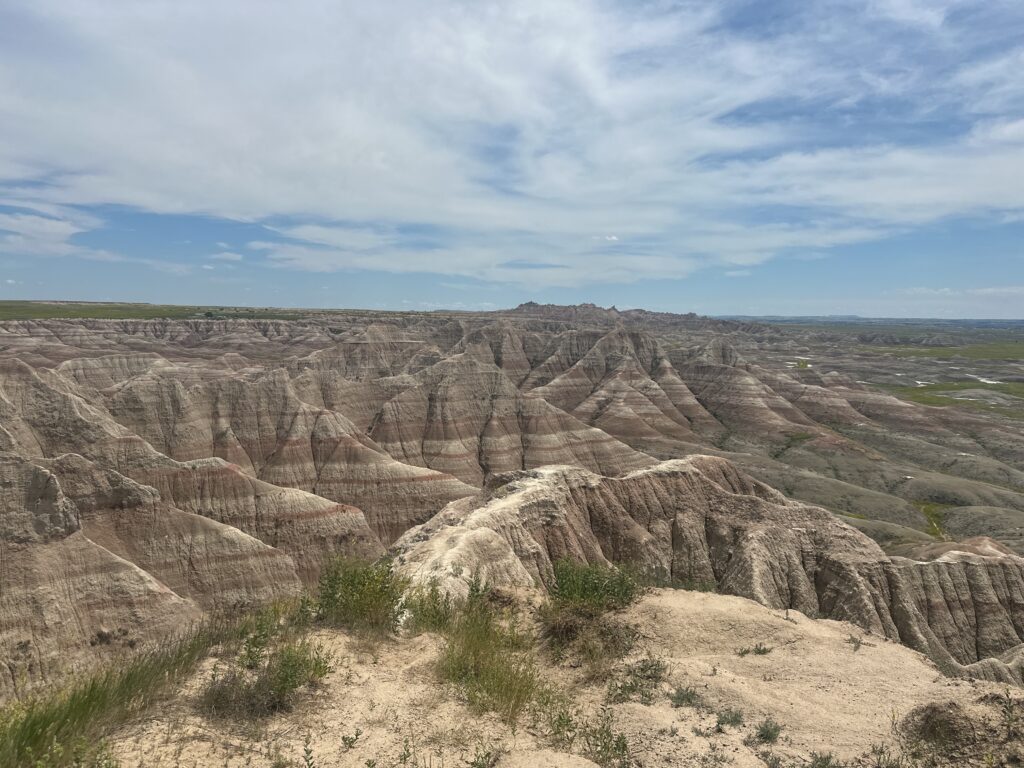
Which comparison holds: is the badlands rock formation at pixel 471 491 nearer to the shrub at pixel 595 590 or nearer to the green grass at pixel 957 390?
the green grass at pixel 957 390

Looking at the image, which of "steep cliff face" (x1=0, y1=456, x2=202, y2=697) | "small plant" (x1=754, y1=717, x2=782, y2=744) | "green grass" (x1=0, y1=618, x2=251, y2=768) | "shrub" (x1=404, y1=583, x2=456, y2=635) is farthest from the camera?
"steep cliff face" (x1=0, y1=456, x2=202, y2=697)

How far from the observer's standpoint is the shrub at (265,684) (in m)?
6.32

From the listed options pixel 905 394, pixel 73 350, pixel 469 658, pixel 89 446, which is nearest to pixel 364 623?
pixel 469 658

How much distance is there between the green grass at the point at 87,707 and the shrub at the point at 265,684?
58 cm

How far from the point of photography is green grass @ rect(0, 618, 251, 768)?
4695 mm

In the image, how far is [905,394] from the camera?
122 metres

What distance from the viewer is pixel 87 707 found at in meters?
5.50

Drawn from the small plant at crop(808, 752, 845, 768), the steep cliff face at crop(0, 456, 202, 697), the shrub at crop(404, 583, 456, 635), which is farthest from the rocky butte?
the shrub at crop(404, 583, 456, 635)

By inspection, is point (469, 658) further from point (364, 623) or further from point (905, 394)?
point (905, 394)

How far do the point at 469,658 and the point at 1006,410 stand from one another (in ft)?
436

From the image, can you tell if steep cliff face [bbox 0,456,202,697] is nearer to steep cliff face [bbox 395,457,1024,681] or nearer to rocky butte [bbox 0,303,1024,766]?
rocky butte [bbox 0,303,1024,766]

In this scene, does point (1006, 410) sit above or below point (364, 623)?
below

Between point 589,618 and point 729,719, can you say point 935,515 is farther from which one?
point 729,719

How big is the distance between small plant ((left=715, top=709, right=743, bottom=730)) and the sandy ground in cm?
10
